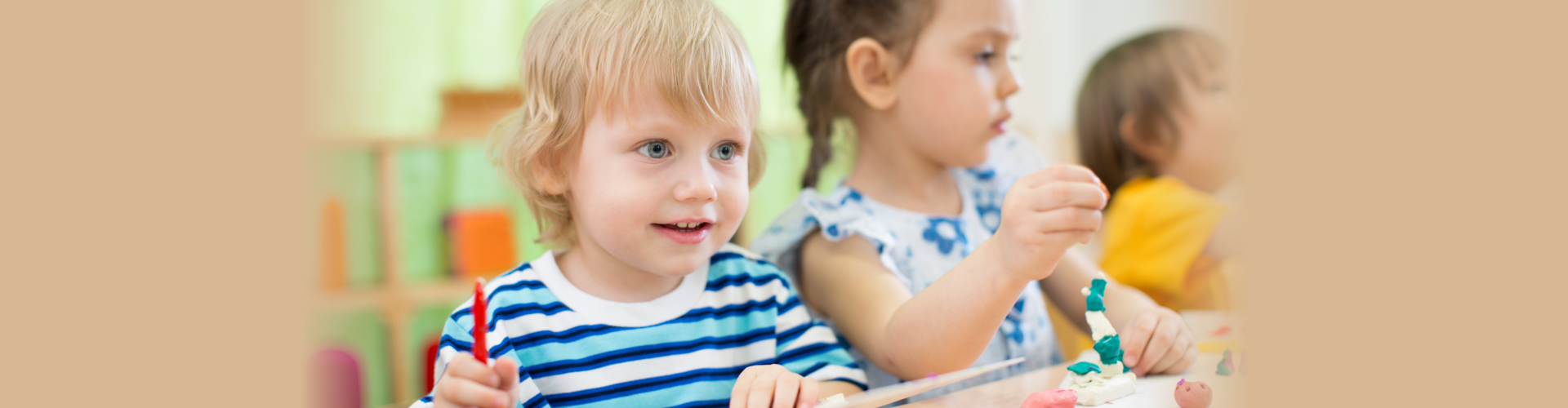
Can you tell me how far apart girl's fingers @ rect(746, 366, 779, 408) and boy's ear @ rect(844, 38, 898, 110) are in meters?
0.34

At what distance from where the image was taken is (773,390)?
578 millimetres

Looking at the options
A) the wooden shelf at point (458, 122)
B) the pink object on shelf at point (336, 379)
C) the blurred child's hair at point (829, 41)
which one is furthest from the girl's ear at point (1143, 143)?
the pink object on shelf at point (336, 379)

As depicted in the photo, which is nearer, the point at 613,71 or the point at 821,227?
the point at 613,71

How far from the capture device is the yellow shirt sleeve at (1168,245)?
4.11ft

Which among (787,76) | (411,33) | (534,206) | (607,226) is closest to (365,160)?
(411,33)

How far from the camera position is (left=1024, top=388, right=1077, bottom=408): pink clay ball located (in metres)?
0.54

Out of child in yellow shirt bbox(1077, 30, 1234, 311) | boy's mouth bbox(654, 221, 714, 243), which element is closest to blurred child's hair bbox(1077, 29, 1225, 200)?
child in yellow shirt bbox(1077, 30, 1234, 311)

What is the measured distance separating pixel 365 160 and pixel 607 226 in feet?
4.79

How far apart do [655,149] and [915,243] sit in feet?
1.04

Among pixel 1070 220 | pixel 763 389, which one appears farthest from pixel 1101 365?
pixel 763 389

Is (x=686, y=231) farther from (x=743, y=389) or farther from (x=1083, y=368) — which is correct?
(x=1083, y=368)

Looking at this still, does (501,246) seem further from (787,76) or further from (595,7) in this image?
(595,7)

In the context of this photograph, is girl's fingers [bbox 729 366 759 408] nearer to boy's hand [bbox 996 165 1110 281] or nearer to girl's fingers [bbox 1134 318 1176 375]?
boy's hand [bbox 996 165 1110 281]

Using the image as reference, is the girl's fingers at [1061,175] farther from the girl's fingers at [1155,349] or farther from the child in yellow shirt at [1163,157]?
the child in yellow shirt at [1163,157]
